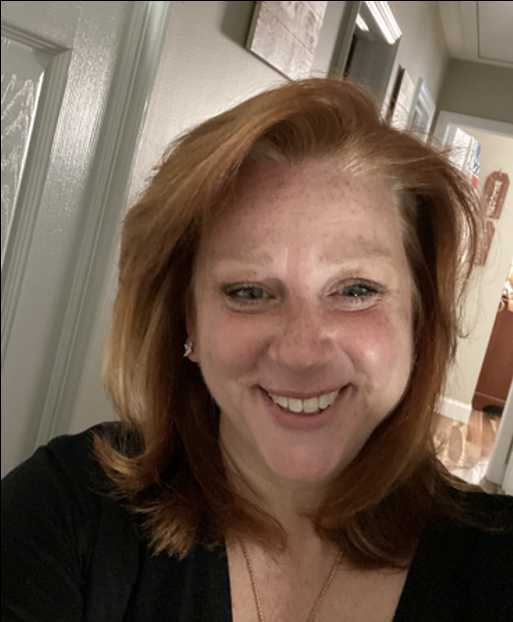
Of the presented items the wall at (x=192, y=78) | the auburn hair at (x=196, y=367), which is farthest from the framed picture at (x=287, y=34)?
the auburn hair at (x=196, y=367)

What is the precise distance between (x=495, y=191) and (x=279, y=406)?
175 millimetres

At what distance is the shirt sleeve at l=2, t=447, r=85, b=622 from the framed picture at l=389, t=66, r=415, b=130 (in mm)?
322

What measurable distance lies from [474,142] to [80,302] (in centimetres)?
76

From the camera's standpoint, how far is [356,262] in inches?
11.7

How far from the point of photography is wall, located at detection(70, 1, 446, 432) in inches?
25.1

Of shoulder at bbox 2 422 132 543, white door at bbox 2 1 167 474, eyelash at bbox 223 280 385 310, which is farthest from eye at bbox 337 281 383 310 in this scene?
white door at bbox 2 1 167 474

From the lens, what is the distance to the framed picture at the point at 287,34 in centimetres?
57

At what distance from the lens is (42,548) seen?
468mm

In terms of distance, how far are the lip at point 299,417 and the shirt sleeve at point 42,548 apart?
17 centimetres

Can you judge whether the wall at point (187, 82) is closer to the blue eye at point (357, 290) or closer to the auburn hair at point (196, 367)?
the auburn hair at point (196, 367)

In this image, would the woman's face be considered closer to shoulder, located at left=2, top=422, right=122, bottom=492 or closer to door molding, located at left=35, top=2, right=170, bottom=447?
shoulder, located at left=2, top=422, right=122, bottom=492

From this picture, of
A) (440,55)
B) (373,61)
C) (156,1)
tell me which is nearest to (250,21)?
(156,1)

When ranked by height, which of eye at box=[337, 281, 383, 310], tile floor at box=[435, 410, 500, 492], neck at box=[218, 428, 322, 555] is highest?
eye at box=[337, 281, 383, 310]

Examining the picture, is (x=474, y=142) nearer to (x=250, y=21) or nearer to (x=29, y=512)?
(x=29, y=512)
